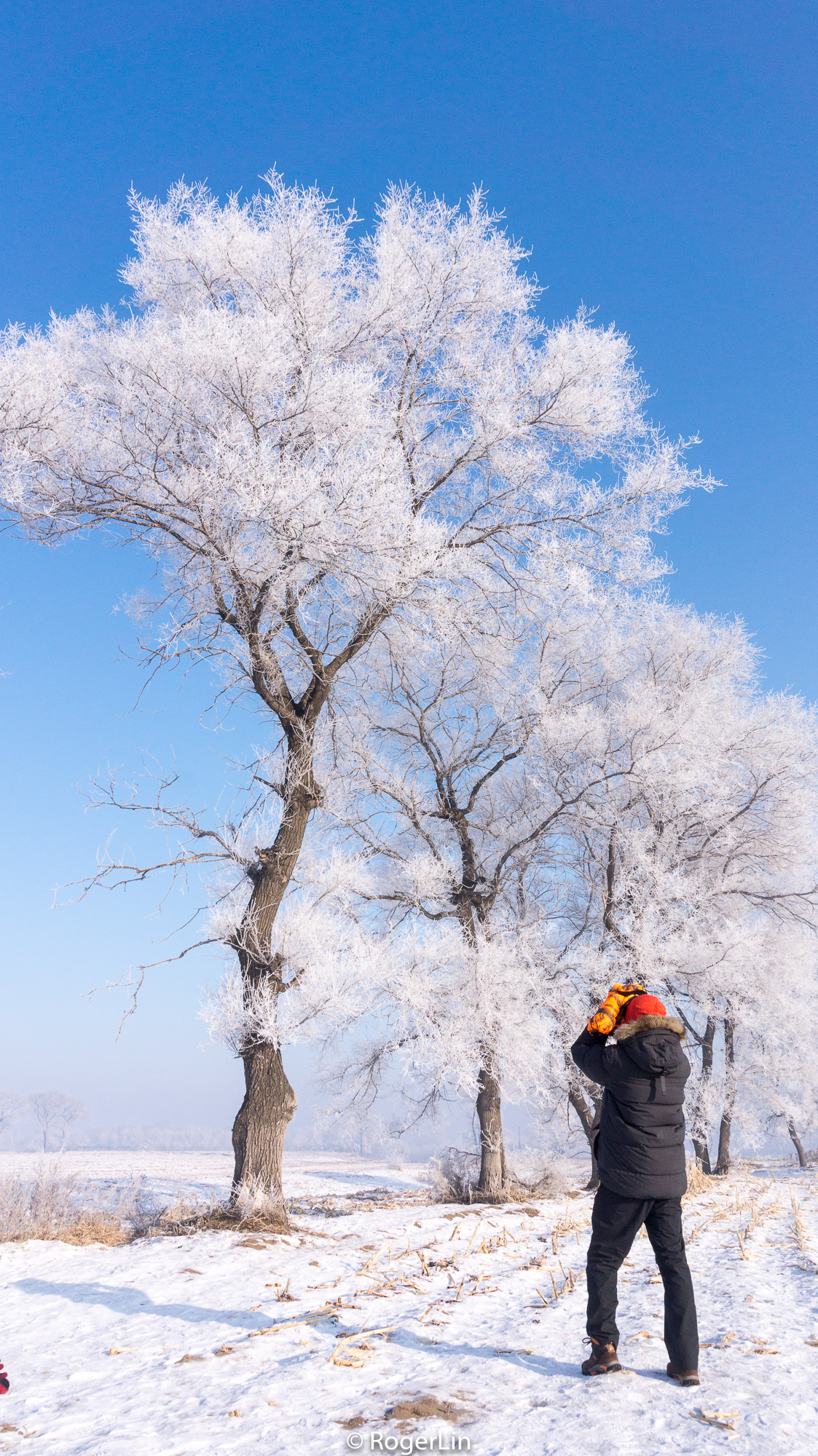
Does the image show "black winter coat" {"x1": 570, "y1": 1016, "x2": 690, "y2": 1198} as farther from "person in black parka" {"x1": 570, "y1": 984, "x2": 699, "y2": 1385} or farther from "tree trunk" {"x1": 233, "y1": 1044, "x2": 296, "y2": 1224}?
"tree trunk" {"x1": 233, "y1": 1044, "x2": 296, "y2": 1224}

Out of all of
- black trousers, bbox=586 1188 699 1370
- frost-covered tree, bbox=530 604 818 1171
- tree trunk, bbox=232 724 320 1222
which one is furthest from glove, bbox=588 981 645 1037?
frost-covered tree, bbox=530 604 818 1171

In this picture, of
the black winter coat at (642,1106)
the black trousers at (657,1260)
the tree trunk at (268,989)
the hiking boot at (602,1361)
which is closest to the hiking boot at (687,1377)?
the black trousers at (657,1260)

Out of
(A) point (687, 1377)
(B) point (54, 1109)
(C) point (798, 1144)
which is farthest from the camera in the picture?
(B) point (54, 1109)

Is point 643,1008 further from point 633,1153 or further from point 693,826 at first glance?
point 693,826

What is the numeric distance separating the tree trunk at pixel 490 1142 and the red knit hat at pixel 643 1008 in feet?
28.0

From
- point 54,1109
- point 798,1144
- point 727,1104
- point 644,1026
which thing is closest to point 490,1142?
point 644,1026

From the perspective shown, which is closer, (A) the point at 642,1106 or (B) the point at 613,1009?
(A) the point at 642,1106

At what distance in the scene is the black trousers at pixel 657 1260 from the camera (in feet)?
11.1

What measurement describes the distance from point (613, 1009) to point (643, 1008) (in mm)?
163

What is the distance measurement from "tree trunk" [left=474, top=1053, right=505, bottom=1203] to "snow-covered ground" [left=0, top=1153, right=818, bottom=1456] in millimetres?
5025

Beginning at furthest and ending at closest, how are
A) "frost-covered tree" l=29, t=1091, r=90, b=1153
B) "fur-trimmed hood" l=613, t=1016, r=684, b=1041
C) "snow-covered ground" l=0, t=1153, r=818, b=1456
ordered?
Result: 1. "frost-covered tree" l=29, t=1091, r=90, b=1153
2. "fur-trimmed hood" l=613, t=1016, r=684, b=1041
3. "snow-covered ground" l=0, t=1153, r=818, b=1456

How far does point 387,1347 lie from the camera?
12.8 feet

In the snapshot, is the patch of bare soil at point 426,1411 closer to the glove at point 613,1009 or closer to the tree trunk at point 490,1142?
the glove at point 613,1009

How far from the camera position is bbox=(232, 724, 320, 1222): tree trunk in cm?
793
